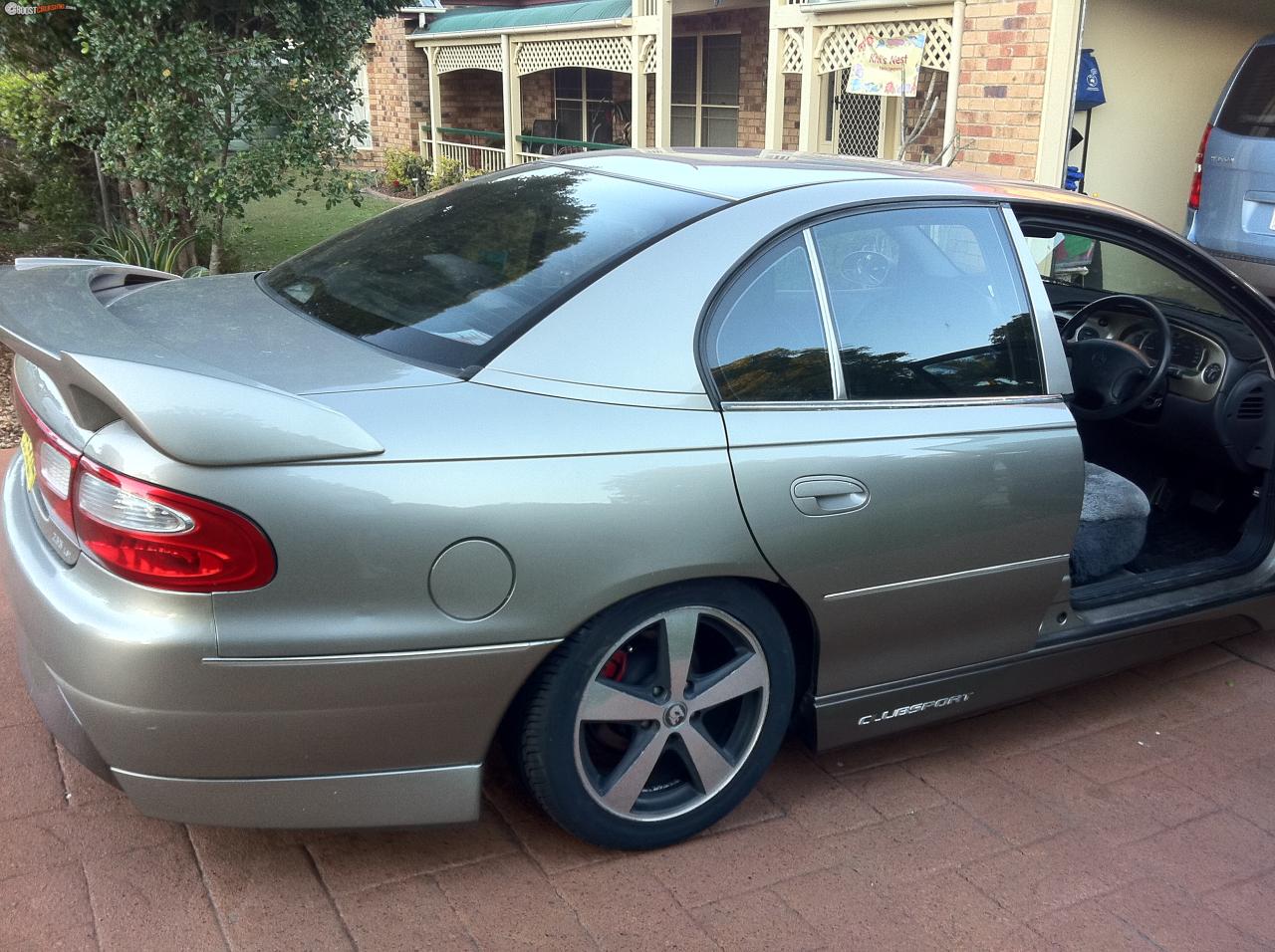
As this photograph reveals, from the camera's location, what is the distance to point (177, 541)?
219 cm

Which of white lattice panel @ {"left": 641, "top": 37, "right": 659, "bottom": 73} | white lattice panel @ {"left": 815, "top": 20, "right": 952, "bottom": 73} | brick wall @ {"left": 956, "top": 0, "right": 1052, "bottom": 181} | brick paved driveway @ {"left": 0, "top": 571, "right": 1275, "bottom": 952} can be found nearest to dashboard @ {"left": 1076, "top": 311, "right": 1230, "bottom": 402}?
brick paved driveway @ {"left": 0, "top": 571, "right": 1275, "bottom": 952}

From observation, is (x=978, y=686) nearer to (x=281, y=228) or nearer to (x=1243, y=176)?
(x=1243, y=176)

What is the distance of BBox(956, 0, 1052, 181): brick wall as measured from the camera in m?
8.09

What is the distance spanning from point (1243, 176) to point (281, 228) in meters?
9.50

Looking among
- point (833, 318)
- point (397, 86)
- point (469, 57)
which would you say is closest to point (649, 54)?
point (469, 57)

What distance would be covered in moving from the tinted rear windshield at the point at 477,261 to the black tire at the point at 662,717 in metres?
0.70

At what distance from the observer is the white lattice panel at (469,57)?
1673cm

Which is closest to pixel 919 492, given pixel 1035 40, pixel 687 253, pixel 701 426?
pixel 701 426

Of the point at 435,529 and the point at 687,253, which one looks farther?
the point at 687,253

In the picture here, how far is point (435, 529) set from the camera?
2297mm

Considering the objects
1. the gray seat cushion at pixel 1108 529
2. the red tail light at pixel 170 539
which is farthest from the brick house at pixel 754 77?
the red tail light at pixel 170 539

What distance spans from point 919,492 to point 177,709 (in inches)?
67.9

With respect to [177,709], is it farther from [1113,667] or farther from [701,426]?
[1113,667]

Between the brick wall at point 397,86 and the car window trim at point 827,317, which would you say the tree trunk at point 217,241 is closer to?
the car window trim at point 827,317
